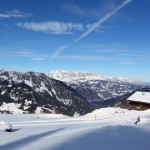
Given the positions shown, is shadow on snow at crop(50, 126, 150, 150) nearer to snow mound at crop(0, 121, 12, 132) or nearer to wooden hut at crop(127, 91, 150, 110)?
snow mound at crop(0, 121, 12, 132)

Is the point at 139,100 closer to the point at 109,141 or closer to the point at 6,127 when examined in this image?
the point at 6,127

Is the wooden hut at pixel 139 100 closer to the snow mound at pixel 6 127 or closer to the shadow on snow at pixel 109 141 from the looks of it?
the snow mound at pixel 6 127

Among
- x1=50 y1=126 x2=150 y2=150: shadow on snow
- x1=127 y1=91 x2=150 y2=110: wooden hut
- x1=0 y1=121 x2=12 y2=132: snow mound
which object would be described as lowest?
x1=50 y1=126 x2=150 y2=150: shadow on snow

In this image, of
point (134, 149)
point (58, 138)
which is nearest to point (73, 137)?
point (58, 138)

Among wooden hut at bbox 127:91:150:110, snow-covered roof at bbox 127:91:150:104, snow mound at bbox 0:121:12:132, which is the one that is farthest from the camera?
snow-covered roof at bbox 127:91:150:104

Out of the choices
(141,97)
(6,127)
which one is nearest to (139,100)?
(141,97)

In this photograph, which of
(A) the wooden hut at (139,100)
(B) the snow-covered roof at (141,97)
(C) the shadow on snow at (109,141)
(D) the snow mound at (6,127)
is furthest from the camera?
(B) the snow-covered roof at (141,97)

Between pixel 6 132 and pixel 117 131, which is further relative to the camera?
pixel 6 132

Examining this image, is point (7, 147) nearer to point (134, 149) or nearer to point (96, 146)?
point (96, 146)

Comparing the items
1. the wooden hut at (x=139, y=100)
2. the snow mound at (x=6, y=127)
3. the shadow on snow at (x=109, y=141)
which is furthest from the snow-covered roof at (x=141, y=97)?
the shadow on snow at (x=109, y=141)

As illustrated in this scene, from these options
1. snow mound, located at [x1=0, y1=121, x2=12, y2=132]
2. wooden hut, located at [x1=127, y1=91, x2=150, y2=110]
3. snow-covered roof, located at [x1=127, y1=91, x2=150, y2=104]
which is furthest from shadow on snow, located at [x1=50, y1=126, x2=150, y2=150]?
snow-covered roof, located at [x1=127, y1=91, x2=150, y2=104]

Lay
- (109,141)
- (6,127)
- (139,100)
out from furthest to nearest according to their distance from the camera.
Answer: (139,100) → (6,127) → (109,141)

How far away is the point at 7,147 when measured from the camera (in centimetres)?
1880

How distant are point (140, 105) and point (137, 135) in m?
71.0
